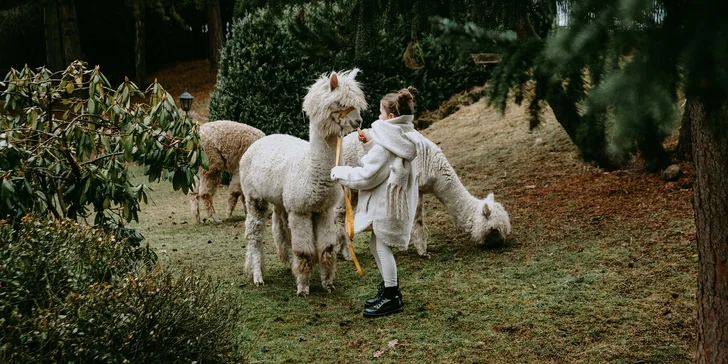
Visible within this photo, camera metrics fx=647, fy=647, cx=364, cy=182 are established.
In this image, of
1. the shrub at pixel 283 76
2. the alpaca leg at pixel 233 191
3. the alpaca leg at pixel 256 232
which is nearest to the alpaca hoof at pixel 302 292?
the alpaca leg at pixel 256 232

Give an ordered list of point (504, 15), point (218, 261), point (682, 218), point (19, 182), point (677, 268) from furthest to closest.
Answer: point (218, 261), point (682, 218), point (677, 268), point (19, 182), point (504, 15)

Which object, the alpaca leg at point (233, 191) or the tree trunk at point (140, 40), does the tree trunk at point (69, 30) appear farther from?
the alpaca leg at point (233, 191)

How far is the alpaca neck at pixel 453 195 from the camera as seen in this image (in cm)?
732

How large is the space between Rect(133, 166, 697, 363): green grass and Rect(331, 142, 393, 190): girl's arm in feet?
3.87

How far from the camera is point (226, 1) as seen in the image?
25203mm

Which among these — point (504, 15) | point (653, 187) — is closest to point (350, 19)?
point (504, 15)

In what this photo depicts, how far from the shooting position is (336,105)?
18.3 feet

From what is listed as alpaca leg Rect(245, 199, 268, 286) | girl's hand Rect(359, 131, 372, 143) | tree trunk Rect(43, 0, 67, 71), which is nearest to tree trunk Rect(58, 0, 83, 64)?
tree trunk Rect(43, 0, 67, 71)

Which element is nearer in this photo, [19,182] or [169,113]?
[19,182]

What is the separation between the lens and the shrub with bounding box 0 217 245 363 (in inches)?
122

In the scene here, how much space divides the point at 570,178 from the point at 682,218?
2.42 metres

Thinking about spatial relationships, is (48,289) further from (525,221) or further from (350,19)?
(525,221)

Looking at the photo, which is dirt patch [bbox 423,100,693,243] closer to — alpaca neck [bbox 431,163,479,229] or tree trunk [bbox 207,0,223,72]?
alpaca neck [bbox 431,163,479,229]

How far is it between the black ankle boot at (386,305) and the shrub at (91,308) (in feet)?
5.61
